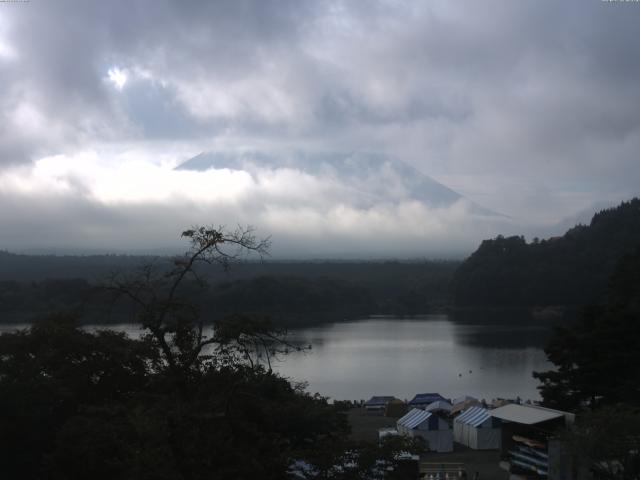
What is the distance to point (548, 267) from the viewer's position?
173ft

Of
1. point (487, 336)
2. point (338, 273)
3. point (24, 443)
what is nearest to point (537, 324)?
point (487, 336)

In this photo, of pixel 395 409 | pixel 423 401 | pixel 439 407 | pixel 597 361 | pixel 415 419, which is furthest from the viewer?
pixel 423 401

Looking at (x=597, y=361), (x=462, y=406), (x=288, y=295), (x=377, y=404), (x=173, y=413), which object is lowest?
(x=377, y=404)

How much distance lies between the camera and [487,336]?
1340 inches

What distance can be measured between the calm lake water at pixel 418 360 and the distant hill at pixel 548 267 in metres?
12.7

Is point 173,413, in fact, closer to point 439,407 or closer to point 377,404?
point 439,407

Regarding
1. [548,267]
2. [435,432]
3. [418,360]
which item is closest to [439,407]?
[435,432]

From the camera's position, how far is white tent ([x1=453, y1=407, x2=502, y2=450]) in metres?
12.2

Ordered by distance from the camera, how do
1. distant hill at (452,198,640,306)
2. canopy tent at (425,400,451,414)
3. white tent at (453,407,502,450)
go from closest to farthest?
white tent at (453,407,502,450), canopy tent at (425,400,451,414), distant hill at (452,198,640,306)

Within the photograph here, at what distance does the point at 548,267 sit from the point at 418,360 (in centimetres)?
2898

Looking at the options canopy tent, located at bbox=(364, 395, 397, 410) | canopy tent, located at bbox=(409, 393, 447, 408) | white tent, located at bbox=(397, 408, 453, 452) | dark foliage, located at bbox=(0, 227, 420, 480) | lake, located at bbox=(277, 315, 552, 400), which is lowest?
lake, located at bbox=(277, 315, 552, 400)

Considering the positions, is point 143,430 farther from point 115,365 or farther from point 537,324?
point 537,324

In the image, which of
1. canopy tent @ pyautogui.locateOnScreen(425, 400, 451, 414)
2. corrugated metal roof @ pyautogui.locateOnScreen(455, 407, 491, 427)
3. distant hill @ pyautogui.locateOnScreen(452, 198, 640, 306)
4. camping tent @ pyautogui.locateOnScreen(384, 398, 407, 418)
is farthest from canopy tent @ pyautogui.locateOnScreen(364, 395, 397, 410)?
distant hill @ pyautogui.locateOnScreen(452, 198, 640, 306)

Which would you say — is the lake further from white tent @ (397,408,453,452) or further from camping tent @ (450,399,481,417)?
white tent @ (397,408,453,452)
